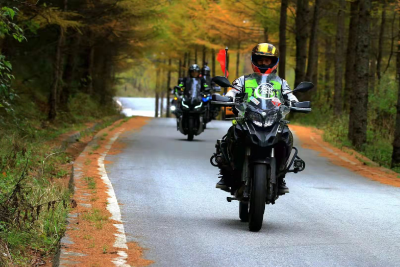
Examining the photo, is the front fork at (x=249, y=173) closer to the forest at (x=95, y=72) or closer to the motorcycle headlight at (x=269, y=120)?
the motorcycle headlight at (x=269, y=120)

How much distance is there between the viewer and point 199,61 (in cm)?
7038

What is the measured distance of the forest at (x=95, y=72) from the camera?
956cm

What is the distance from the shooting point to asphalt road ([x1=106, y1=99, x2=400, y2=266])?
7.01 meters

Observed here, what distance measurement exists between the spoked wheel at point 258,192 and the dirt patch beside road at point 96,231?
4.72ft

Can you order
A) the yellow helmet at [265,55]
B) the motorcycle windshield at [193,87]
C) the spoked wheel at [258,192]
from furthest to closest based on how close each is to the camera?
the motorcycle windshield at [193,87], the yellow helmet at [265,55], the spoked wheel at [258,192]

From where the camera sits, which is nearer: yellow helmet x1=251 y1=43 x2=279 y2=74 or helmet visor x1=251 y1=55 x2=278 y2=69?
yellow helmet x1=251 y1=43 x2=279 y2=74

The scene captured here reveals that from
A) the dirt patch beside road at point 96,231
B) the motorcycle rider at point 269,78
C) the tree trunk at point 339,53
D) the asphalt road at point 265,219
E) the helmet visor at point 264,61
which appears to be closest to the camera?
the dirt patch beside road at point 96,231

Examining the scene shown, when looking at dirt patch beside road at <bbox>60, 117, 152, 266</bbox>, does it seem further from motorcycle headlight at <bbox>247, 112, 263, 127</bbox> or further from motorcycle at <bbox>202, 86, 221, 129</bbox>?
motorcycle at <bbox>202, 86, 221, 129</bbox>

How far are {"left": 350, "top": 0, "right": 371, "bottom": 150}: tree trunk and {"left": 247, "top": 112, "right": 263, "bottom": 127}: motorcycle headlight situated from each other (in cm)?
1290

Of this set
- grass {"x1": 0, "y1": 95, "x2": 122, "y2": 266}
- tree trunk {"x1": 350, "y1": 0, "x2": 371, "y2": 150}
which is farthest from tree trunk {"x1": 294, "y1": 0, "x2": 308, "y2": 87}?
grass {"x1": 0, "y1": 95, "x2": 122, "y2": 266}

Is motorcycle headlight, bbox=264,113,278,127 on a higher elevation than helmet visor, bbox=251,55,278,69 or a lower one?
lower

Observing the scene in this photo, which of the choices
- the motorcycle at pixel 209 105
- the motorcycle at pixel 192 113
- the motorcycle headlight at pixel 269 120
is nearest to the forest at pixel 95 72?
the motorcycle at pixel 209 105

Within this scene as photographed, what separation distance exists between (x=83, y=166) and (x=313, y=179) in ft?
13.8

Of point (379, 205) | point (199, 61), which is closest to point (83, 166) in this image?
point (379, 205)
